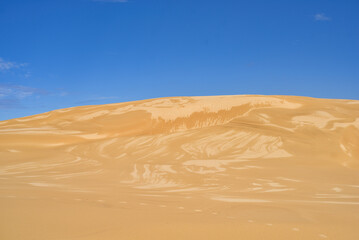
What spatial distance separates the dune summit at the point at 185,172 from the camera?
2.72 m

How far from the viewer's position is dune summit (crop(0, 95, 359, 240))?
2725 millimetres

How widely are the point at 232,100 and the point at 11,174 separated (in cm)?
943

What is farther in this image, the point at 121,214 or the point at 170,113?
the point at 170,113

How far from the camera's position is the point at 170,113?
1276cm

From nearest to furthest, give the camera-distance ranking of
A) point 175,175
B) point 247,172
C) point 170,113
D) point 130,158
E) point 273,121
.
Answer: point 175,175 < point 247,172 < point 130,158 < point 273,121 < point 170,113

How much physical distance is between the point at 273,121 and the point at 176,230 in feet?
30.8

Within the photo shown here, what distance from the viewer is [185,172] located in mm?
6543

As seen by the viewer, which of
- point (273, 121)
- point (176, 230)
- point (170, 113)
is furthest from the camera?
point (170, 113)

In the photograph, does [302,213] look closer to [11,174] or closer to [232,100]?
[11,174]

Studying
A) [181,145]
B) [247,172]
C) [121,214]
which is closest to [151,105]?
[181,145]

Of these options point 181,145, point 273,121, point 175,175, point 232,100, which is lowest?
point 175,175

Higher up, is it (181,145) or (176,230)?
(181,145)

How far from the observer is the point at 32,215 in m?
2.87

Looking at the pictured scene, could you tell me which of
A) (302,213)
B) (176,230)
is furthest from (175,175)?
(176,230)
